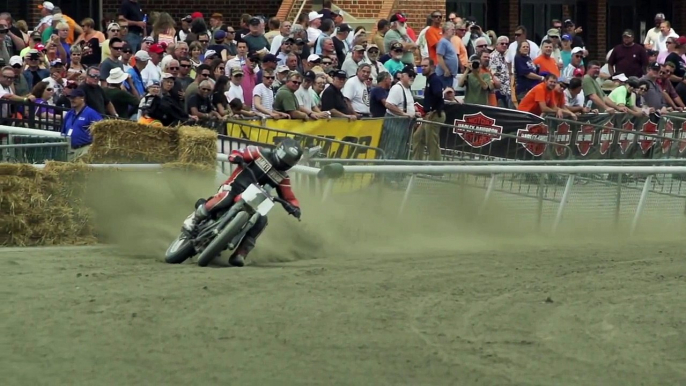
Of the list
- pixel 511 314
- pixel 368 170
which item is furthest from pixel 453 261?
pixel 511 314

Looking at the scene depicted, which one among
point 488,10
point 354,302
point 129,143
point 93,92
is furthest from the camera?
point 488,10

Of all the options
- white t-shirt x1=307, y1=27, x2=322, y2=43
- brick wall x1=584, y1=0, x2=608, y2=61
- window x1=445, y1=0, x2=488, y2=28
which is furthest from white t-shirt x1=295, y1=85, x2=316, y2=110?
brick wall x1=584, y1=0, x2=608, y2=61

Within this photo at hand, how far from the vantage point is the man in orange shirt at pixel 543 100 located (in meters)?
20.1

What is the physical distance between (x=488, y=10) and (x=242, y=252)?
22.6m

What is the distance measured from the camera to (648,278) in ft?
35.4

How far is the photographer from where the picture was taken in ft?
66.6

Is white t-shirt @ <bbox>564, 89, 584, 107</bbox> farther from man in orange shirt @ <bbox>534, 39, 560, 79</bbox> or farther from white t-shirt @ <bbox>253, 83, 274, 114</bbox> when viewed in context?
white t-shirt @ <bbox>253, 83, 274, 114</bbox>

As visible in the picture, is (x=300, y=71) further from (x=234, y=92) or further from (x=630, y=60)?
(x=630, y=60)

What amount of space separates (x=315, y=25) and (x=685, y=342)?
48.3 ft

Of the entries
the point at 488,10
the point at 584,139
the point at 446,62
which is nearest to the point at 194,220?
the point at 584,139

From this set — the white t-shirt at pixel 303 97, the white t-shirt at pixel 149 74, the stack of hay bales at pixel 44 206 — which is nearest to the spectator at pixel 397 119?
the white t-shirt at pixel 303 97

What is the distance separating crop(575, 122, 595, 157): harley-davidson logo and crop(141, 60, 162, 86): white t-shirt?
250 inches

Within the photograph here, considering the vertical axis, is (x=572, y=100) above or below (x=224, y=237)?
above

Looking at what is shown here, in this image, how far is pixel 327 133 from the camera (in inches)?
684
